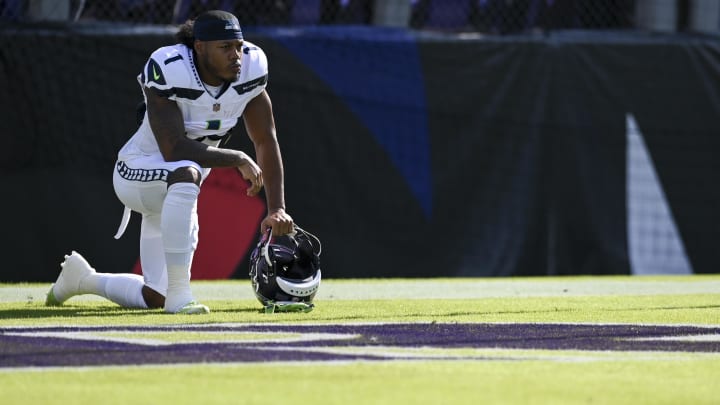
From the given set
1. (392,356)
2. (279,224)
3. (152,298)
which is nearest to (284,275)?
(279,224)

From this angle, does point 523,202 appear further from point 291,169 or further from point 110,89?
point 110,89

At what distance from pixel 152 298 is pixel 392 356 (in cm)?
250

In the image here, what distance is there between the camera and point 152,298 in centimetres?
661

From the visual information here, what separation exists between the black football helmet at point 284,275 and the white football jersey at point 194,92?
626 millimetres

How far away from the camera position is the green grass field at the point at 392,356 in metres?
3.55

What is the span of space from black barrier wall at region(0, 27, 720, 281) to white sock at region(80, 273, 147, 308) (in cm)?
278

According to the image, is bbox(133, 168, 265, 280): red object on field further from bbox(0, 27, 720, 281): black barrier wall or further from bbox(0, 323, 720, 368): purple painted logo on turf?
bbox(0, 323, 720, 368): purple painted logo on turf

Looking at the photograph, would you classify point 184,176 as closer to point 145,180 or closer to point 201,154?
point 201,154

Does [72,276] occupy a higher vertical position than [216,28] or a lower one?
lower

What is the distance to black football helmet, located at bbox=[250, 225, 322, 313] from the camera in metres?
6.21

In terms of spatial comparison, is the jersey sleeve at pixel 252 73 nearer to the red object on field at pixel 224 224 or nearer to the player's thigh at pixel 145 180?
the player's thigh at pixel 145 180

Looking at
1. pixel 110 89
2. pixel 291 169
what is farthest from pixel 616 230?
pixel 110 89

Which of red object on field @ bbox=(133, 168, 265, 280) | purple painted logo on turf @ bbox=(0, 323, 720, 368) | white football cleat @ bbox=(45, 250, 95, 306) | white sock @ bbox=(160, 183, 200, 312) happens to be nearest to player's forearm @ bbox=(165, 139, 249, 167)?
white sock @ bbox=(160, 183, 200, 312)

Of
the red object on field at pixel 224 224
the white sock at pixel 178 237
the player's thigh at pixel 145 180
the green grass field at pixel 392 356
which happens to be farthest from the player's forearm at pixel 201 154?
the red object on field at pixel 224 224
